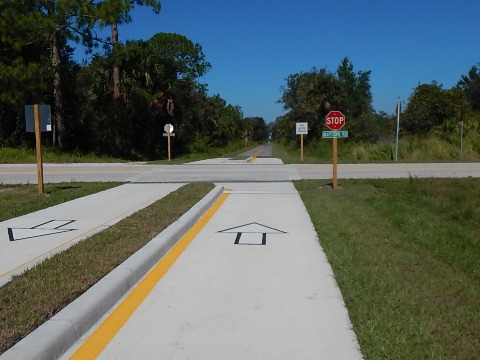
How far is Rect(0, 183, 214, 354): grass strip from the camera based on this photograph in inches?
162

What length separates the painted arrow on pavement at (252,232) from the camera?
307 inches

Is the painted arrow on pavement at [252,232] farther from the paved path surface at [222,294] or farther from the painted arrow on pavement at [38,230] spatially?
the painted arrow on pavement at [38,230]

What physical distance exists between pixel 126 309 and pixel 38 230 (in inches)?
171

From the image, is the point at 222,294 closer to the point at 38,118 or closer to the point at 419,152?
the point at 38,118

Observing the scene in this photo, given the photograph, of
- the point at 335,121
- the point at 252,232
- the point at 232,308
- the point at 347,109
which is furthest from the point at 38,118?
the point at 347,109

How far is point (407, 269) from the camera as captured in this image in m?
5.95

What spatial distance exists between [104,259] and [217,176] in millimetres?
13819

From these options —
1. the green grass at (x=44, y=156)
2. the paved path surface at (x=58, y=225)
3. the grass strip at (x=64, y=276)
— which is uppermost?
the green grass at (x=44, y=156)

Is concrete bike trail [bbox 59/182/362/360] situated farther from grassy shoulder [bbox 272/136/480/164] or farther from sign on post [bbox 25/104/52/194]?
grassy shoulder [bbox 272/136/480/164]

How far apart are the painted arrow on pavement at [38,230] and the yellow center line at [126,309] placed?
2.21 m

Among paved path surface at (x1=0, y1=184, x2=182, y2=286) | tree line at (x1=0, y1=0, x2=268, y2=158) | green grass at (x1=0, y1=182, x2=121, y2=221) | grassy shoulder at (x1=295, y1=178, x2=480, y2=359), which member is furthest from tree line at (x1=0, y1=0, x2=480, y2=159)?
grassy shoulder at (x1=295, y1=178, x2=480, y2=359)

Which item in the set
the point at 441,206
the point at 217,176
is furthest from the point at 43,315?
the point at 217,176

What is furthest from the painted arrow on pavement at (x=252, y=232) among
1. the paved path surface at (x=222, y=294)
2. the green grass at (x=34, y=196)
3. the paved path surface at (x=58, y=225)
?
the green grass at (x=34, y=196)

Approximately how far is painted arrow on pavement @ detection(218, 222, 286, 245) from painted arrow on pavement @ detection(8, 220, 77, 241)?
2.75 metres
